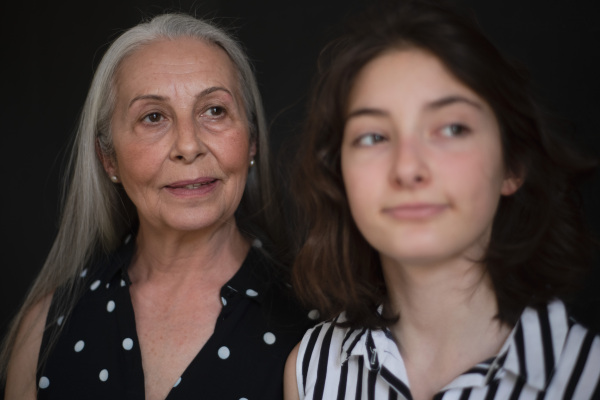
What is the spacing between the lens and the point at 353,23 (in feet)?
5.64

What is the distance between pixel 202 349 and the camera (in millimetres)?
1981

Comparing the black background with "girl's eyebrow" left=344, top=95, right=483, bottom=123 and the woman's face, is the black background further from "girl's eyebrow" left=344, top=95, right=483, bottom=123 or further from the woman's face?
"girl's eyebrow" left=344, top=95, right=483, bottom=123

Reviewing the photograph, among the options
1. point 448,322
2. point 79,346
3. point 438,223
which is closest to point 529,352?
point 448,322

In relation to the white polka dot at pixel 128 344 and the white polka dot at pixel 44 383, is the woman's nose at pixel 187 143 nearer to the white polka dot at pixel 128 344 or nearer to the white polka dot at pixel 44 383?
the white polka dot at pixel 128 344

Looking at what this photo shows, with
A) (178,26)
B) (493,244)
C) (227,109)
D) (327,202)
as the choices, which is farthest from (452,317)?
(178,26)

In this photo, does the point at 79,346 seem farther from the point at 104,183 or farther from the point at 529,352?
the point at 529,352

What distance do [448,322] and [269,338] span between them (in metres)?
0.59

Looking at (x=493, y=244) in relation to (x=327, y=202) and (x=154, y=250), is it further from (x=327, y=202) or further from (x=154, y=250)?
(x=154, y=250)

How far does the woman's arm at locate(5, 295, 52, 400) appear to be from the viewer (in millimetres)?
2180

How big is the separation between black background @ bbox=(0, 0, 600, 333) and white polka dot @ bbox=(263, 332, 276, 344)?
825mm

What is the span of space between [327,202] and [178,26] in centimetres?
84

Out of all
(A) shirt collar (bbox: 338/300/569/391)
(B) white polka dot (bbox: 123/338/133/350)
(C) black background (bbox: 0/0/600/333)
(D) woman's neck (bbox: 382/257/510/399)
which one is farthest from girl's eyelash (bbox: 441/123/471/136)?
(B) white polka dot (bbox: 123/338/133/350)

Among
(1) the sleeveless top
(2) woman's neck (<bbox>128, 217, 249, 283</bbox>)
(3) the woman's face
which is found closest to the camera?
(1) the sleeveless top

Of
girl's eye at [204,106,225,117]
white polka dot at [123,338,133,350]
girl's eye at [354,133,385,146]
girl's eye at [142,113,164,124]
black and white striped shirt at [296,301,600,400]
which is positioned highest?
girl's eye at [204,106,225,117]
